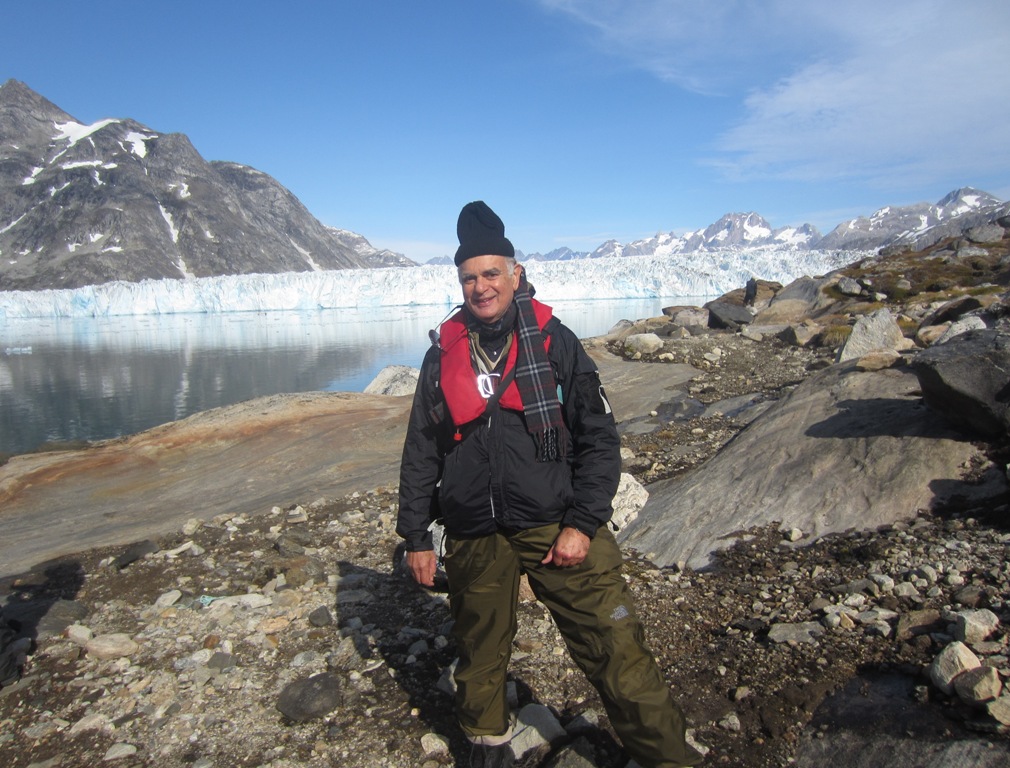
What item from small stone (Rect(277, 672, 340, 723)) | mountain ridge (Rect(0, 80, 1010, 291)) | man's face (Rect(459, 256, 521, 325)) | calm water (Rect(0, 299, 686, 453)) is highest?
mountain ridge (Rect(0, 80, 1010, 291))

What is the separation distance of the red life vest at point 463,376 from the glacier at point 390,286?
51565 millimetres

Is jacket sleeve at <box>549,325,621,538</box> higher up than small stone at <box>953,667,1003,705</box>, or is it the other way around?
jacket sleeve at <box>549,325,621,538</box>

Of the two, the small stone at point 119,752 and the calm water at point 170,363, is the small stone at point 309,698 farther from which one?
Result: the calm water at point 170,363

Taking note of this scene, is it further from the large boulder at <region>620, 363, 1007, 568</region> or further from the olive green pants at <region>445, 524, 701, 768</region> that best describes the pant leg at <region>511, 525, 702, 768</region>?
the large boulder at <region>620, 363, 1007, 568</region>

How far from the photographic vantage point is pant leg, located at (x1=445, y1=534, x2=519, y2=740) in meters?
2.38

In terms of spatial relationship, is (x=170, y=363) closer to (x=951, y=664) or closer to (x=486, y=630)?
(x=486, y=630)

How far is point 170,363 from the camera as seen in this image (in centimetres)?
3088

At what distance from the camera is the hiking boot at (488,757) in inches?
94.6

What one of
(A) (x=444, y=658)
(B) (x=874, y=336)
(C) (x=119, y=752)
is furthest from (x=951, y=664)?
(B) (x=874, y=336)

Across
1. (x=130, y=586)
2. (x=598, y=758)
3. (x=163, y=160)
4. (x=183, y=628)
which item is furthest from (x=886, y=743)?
→ (x=163, y=160)

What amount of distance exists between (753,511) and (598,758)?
2.12 m

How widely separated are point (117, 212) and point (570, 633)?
139 meters

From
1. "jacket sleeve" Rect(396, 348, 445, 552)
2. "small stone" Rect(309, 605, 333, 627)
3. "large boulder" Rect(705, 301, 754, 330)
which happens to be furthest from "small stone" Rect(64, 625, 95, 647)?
"large boulder" Rect(705, 301, 754, 330)

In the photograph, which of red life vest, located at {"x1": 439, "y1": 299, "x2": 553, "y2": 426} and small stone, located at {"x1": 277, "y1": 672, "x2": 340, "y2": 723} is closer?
red life vest, located at {"x1": 439, "y1": 299, "x2": 553, "y2": 426}
